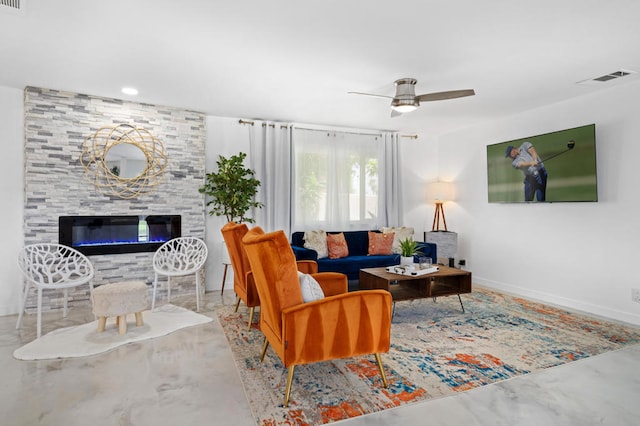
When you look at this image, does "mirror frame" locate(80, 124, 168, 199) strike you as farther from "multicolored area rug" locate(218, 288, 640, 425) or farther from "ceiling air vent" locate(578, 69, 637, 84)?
"ceiling air vent" locate(578, 69, 637, 84)

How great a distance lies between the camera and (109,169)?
14.8 ft

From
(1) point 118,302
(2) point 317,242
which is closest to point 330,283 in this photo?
(2) point 317,242

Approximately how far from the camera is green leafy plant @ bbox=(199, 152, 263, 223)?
15.9 ft

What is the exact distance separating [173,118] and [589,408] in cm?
518

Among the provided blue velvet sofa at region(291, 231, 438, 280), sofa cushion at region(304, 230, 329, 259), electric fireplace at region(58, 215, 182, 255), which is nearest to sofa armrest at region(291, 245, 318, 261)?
blue velvet sofa at region(291, 231, 438, 280)

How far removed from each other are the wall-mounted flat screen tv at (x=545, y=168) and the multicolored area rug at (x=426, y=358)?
1.49m

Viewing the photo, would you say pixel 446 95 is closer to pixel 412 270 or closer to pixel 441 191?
pixel 412 270

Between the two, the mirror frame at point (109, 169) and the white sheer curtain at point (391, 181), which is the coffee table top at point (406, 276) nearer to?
the white sheer curtain at point (391, 181)

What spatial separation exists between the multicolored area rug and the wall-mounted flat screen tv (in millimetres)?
1492


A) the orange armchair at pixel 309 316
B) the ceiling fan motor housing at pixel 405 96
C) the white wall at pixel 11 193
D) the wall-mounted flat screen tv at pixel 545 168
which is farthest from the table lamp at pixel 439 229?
the white wall at pixel 11 193

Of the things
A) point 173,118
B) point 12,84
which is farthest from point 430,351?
point 12,84

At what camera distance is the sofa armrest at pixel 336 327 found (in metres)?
2.22

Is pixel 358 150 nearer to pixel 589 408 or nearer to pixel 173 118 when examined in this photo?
pixel 173 118

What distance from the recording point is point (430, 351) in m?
3.04
